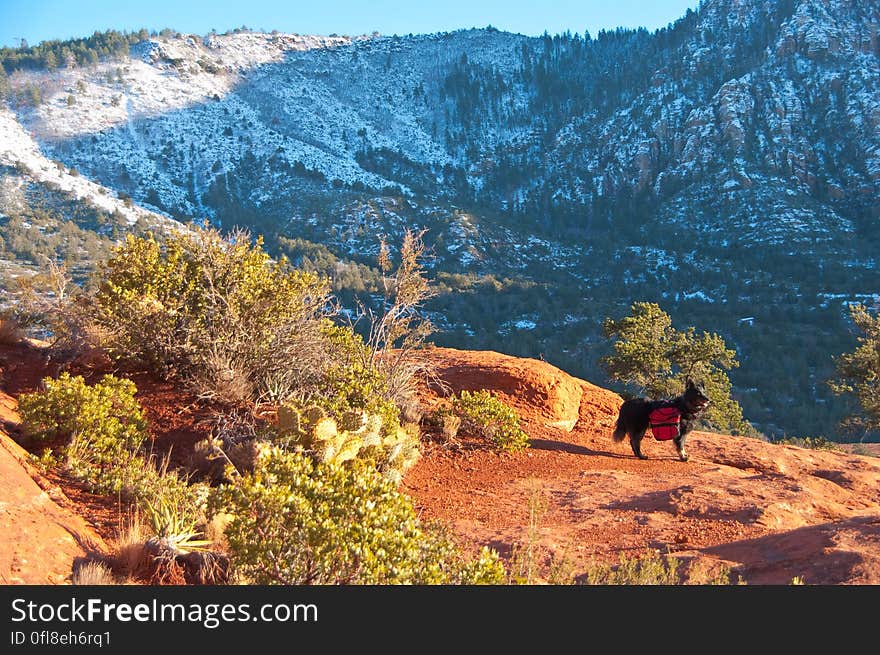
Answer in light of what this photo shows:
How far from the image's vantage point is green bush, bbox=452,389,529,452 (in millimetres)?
8672

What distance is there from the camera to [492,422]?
8.90 m

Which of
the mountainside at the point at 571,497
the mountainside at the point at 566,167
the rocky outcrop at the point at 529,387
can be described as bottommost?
the mountainside at the point at 571,497

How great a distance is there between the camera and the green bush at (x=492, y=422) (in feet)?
28.5

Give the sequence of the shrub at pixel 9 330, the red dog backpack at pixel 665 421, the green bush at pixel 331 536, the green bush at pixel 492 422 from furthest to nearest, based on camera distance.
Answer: the shrub at pixel 9 330, the green bush at pixel 492 422, the red dog backpack at pixel 665 421, the green bush at pixel 331 536

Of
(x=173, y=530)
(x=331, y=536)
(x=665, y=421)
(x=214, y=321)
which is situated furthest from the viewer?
(x=665, y=421)

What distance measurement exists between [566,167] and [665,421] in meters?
78.0

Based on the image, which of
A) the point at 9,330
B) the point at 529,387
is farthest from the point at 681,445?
the point at 9,330

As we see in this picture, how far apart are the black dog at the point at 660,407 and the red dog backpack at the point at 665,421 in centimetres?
3

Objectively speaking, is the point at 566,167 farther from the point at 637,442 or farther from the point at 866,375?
the point at 637,442

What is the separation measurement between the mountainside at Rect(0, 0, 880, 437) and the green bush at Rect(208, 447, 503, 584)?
34053 mm

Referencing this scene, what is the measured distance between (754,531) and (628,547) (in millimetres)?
1335

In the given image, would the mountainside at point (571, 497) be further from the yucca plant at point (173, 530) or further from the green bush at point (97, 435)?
the yucca plant at point (173, 530)

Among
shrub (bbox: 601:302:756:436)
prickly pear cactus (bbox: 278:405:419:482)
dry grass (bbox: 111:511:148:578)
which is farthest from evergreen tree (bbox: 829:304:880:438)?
dry grass (bbox: 111:511:148:578)

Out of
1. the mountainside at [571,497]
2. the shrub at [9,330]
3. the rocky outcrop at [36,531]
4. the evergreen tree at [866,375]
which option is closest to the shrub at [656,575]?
the mountainside at [571,497]
